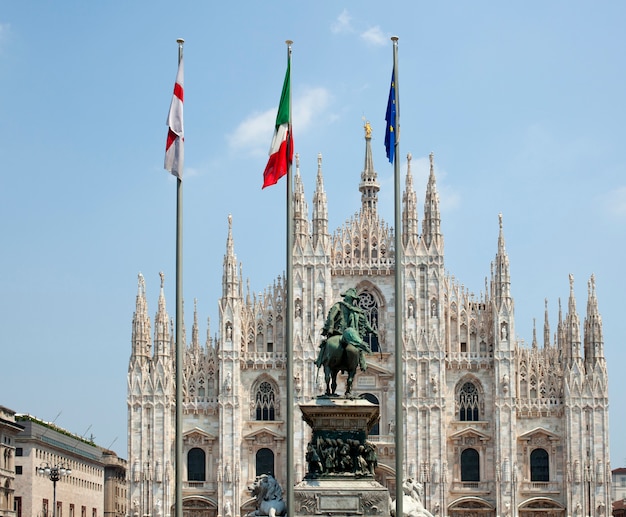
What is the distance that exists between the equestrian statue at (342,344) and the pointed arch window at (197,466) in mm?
45780

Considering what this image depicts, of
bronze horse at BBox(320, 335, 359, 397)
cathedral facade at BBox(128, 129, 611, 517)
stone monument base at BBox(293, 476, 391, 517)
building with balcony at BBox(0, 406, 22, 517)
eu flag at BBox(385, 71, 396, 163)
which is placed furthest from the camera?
building with balcony at BBox(0, 406, 22, 517)

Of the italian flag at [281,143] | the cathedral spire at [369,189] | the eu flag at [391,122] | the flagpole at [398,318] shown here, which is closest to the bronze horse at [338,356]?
the flagpole at [398,318]

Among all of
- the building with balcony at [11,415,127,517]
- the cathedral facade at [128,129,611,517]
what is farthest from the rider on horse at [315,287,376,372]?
the building with balcony at [11,415,127,517]

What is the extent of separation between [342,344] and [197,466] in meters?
47.1

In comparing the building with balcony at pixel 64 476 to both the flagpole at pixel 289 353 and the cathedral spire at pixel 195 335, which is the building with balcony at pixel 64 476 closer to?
the cathedral spire at pixel 195 335

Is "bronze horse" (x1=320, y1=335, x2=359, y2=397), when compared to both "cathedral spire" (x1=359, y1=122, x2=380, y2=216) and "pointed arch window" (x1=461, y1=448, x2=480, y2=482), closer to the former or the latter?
"pointed arch window" (x1=461, y1=448, x2=480, y2=482)

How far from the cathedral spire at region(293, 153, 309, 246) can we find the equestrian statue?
45052 millimetres

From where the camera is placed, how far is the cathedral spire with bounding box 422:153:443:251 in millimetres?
77312

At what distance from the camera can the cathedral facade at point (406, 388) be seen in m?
74.9

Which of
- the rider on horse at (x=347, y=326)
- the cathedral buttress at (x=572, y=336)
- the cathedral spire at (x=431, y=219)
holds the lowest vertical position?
the rider on horse at (x=347, y=326)

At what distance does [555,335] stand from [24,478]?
136 ft

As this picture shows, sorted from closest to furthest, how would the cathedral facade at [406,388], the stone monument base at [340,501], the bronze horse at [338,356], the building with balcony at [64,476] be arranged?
the stone monument base at [340,501]
the bronze horse at [338,356]
the cathedral facade at [406,388]
the building with balcony at [64,476]

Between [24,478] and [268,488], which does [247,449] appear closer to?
[24,478]

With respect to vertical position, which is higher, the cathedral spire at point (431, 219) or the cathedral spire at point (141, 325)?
the cathedral spire at point (431, 219)
